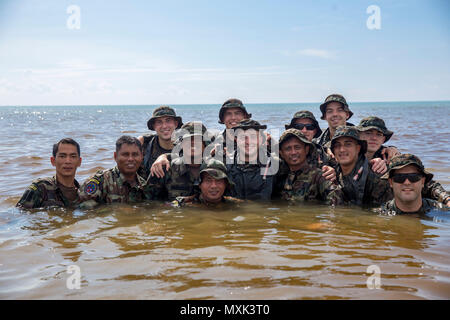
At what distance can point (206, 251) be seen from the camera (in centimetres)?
456

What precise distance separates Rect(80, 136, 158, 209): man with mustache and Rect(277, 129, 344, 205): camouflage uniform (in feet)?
8.28

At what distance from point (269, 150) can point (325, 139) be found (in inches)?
62.6

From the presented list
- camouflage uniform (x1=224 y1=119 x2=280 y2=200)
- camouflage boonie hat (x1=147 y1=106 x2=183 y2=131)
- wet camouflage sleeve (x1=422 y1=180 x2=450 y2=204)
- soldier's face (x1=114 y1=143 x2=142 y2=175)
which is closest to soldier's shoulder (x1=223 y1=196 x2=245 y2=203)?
camouflage uniform (x1=224 y1=119 x2=280 y2=200)

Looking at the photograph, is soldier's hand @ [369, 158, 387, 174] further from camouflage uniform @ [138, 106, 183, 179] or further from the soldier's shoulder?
camouflage uniform @ [138, 106, 183, 179]

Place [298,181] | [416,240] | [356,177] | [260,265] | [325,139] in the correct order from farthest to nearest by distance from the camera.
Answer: [325,139]
[298,181]
[356,177]
[416,240]
[260,265]

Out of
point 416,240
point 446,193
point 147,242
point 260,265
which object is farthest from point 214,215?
point 446,193

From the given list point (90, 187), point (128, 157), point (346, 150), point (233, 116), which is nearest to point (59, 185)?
point (90, 187)

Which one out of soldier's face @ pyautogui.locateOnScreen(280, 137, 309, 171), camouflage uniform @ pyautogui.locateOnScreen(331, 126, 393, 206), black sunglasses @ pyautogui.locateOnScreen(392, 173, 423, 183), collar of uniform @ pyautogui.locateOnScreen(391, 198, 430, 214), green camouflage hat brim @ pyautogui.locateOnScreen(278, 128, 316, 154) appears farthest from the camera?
soldier's face @ pyautogui.locateOnScreen(280, 137, 309, 171)

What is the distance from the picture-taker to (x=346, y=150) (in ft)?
21.6

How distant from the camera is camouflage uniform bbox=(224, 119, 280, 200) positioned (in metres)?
7.25

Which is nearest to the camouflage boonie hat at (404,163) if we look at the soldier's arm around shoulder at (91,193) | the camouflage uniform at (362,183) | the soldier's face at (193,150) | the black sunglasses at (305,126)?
the camouflage uniform at (362,183)

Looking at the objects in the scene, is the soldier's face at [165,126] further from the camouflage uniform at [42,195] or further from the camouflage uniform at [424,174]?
the camouflage uniform at [424,174]
